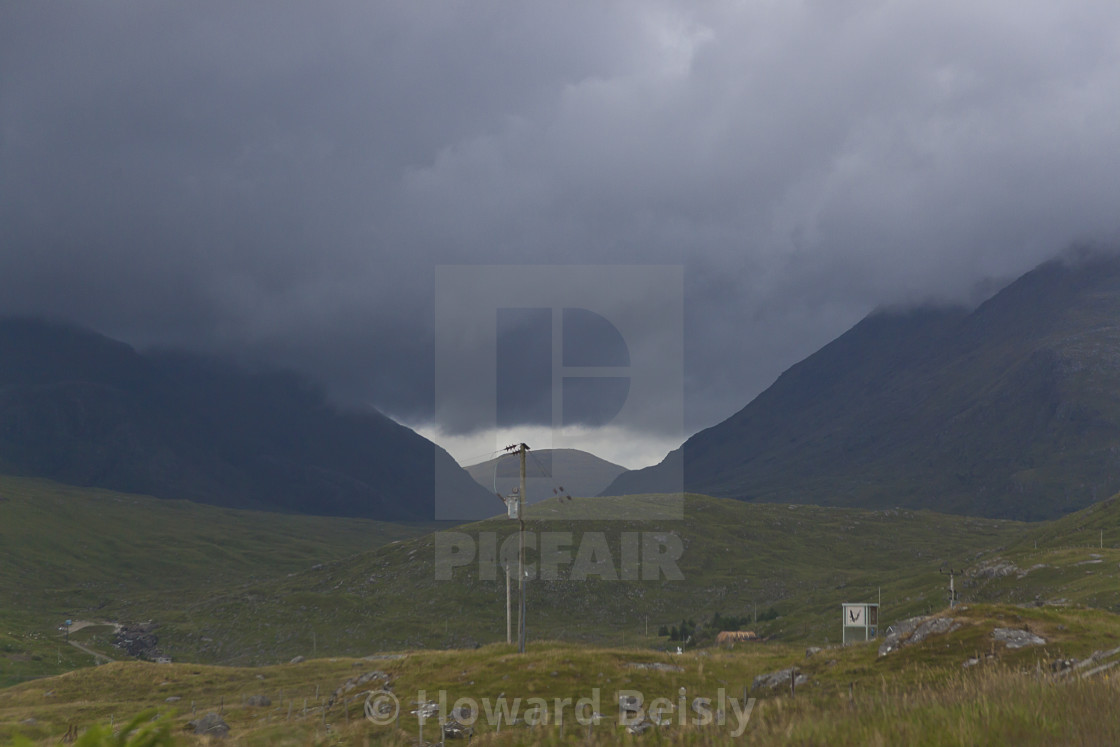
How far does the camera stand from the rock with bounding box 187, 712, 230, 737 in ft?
162

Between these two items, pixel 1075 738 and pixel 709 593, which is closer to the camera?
pixel 1075 738

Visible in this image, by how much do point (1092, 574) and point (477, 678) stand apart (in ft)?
352

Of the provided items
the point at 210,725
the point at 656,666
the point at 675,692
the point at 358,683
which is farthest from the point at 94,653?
the point at 675,692

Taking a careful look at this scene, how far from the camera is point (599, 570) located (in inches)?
7771

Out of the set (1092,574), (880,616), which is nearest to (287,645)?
(880,616)

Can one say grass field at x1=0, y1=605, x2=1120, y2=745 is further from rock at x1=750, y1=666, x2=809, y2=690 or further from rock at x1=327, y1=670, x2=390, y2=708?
rock at x1=327, y1=670, x2=390, y2=708

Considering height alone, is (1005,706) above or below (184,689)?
above

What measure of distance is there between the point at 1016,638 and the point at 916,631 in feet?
21.1

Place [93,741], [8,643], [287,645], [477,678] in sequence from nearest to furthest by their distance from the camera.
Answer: [93,741]
[477,678]
[8,643]
[287,645]

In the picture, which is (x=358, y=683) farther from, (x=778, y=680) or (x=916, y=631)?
(x=916, y=631)

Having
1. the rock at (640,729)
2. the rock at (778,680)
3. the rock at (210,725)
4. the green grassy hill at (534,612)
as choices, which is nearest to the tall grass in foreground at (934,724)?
the rock at (640,729)

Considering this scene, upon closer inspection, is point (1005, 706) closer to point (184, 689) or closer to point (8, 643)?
point (184, 689)

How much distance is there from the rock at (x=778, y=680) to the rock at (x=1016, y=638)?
10.7m

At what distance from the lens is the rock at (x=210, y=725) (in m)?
49.5
